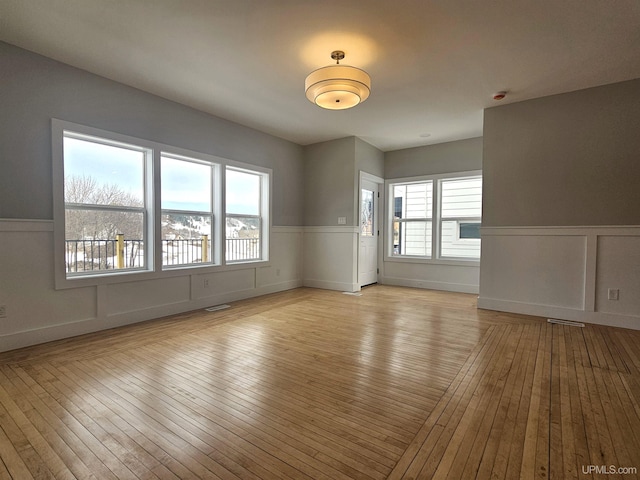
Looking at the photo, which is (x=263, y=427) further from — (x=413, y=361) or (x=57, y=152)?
(x=57, y=152)

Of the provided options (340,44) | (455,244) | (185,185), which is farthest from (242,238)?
(455,244)

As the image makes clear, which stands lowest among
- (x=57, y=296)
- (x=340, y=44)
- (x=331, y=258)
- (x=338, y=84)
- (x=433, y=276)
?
(x=433, y=276)

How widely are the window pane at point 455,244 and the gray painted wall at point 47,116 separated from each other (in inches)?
179

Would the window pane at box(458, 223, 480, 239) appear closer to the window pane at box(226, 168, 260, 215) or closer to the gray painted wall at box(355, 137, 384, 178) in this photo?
the gray painted wall at box(355, 137, 384, 178)

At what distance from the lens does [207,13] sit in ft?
8.04

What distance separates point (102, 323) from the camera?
3484 mm

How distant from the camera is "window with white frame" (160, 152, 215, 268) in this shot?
417cm

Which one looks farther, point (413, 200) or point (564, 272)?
point (413, 200)

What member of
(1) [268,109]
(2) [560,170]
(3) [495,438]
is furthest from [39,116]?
(2) [560,170]

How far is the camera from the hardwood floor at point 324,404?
4.89 feet

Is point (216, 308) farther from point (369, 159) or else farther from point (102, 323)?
point (369, 159)

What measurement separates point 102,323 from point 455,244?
18.7 ft

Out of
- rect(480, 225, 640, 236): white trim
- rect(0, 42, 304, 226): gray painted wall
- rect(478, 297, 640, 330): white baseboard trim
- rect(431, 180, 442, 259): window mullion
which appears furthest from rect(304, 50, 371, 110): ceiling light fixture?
rect(431, 180, 442, 259): window mullion

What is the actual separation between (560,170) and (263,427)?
4.51 metres
